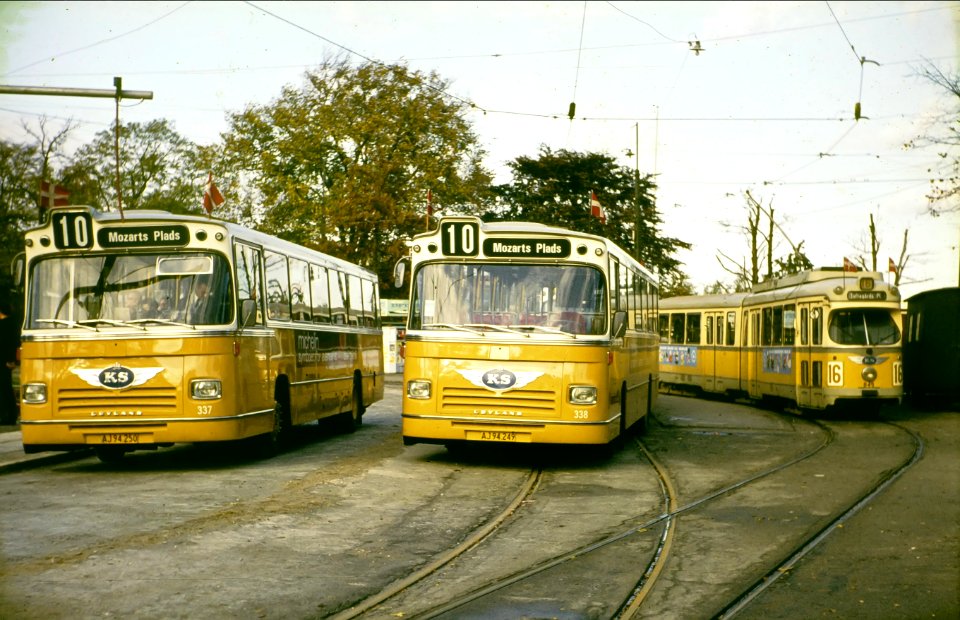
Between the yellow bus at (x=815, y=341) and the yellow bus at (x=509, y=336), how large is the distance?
37.2 feet

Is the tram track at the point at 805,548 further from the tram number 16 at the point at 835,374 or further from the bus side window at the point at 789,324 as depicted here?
the bus side window at the point at 789,324

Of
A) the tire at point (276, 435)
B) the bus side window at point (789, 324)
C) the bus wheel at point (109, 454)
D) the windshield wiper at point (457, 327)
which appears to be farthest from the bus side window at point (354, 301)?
the bus side window at point (789, 324)

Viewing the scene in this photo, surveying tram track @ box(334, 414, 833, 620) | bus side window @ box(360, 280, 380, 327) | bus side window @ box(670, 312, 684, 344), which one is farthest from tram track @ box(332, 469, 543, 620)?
bus side window @ box(670, 312, 684, 344)

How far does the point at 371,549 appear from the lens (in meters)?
8.77

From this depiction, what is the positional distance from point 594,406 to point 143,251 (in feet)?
18.3

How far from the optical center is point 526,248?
14211mm

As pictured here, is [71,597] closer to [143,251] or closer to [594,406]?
[143,251]

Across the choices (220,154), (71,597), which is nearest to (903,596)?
(71,597)

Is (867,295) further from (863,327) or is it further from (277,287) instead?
(277,287)

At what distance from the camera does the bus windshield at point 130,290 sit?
13242 mm

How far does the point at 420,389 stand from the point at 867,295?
45.9 ft

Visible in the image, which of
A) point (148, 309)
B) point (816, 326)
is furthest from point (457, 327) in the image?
point (816, 326)

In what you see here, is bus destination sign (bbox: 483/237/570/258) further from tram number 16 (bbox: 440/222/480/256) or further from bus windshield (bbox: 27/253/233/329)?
bus windshield (bbox: 27/253/233/329)

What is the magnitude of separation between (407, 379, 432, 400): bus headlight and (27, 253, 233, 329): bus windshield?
7.60ft
